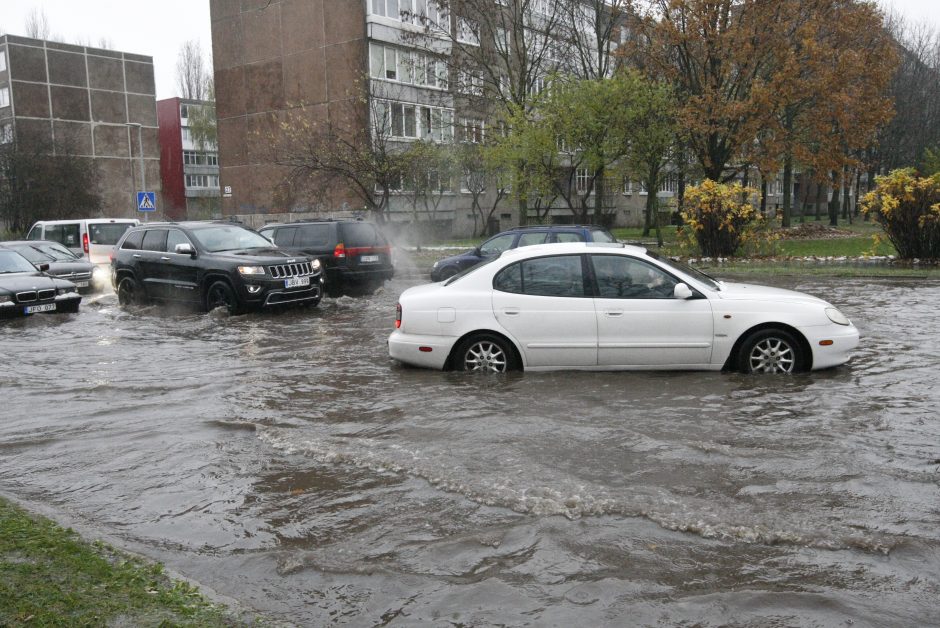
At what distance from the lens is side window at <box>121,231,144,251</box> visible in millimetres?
16719

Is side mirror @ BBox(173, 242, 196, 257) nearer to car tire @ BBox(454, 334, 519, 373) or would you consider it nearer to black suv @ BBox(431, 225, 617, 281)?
black suv @ BBox(431, 225, 617, 281)

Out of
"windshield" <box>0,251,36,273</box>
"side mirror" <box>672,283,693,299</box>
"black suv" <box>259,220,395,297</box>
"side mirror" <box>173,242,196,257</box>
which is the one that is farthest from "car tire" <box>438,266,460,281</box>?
"side mirror" <box>672,283,693,299</box>

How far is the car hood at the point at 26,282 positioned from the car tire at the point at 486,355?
32.1 feet

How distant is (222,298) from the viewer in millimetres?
14773

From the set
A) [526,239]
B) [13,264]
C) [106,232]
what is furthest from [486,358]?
[106,232]

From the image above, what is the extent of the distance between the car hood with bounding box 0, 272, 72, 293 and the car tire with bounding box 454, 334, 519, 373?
385 inches

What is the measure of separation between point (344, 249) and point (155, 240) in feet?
12.2

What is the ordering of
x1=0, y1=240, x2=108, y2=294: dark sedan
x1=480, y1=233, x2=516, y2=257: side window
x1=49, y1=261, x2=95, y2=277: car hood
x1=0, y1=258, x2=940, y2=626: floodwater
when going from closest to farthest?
x1=0, y1=258, x2=940, y2=626: floodwater < x1=480, y1=233, x2=516, y2=257: side window < x1=49, y1=261, x2=95, y2=277: car hood < x1=0, y1=240, x2=108, y2=294: dark sedan

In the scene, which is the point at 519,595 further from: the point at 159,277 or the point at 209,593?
the point at 159,277

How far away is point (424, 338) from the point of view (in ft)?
29.1

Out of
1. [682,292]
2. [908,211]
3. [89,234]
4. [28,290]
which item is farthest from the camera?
[89,234]

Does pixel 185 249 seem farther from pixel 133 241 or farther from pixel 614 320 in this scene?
pixel 614 320

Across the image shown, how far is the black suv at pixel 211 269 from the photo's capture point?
47.5 ft

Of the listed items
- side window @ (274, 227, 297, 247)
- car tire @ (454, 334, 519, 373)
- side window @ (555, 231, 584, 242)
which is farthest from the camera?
side window @ (274, 227, 297, 247)
